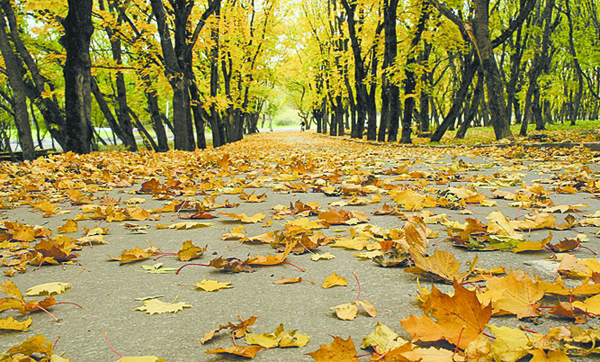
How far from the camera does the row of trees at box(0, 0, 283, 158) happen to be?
323 inches

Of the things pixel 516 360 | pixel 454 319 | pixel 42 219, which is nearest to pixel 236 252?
pixel 454 319

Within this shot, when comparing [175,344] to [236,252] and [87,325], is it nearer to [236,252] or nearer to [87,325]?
[87,325]

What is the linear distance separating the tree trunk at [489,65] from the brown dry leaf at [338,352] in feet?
38.3

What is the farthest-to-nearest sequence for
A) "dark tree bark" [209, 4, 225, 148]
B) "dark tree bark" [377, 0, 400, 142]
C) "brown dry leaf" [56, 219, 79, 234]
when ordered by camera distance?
"dark tree bark" [209, 4, 225, 148], "dark tree bark" [377, 0, 400, 142], "brown dry leaf" [56, 219, 79, 234]

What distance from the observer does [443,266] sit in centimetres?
159

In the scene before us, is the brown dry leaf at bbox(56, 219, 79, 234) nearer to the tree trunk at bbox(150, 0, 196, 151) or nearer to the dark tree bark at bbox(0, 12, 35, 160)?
the dark tree bark at bbox(0, 12, 35, 160)

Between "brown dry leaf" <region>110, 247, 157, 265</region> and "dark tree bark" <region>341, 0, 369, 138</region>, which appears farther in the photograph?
"dark tree bark" <region>341, 0, 369, 138</region>

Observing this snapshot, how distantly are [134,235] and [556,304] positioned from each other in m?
2.40

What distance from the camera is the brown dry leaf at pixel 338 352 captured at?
1.06 meters

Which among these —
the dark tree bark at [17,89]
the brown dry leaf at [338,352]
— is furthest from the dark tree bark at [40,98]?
the brown dry leaf at [338,352]

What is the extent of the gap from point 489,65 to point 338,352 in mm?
11997

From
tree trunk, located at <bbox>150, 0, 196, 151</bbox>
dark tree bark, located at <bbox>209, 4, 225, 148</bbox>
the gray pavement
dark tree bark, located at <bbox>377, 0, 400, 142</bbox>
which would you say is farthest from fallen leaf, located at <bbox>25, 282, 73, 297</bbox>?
dark tree bark, located at <bbox>209, 4, 225, 148</bbox>

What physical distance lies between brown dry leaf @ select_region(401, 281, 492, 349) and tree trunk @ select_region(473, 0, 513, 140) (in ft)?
37.6

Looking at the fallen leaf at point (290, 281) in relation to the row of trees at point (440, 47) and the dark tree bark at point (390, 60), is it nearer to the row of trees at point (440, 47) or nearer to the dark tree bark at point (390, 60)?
the row of trees at point (440, 47)
